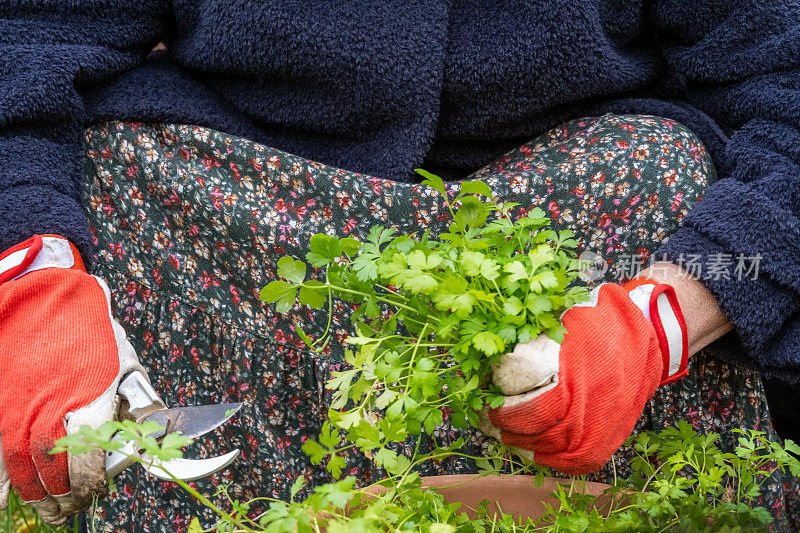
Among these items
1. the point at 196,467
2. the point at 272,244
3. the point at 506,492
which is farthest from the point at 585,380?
the point at 272,244

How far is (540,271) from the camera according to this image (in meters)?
0.76

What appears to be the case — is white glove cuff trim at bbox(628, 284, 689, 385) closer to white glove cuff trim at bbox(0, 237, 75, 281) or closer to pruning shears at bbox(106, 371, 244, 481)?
pruning shears at bbox(106, 371, 244, 481)

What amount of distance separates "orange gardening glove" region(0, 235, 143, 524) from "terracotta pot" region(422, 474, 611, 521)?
0.45m

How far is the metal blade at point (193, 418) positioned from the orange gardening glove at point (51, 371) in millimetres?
69

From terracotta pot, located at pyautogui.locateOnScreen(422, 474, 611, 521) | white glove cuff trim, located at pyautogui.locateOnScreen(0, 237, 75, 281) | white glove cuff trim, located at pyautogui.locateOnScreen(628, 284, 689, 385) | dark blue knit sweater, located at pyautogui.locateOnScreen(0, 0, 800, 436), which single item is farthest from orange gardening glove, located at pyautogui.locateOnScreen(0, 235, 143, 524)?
white glove cuff trim, located at pyautogui.locateOnScreen(628, 284, 689, 385)

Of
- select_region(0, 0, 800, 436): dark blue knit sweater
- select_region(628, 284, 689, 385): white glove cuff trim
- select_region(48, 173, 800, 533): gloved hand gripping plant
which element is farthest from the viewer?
select_region(0, 0, 800, 436): dark blue knit sweater

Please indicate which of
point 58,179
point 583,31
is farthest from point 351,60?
point 58,179

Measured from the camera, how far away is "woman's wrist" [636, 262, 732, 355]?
0.96m

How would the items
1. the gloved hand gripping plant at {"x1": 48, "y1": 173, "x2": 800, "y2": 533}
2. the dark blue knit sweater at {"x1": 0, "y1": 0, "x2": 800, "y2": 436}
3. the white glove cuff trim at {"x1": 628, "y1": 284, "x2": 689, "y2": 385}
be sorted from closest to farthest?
the gloved hand gripping plant at {"x1": 48, "y1": 173, "x2": 800, "y2": 533}, the white glove cuff trim at {"x1": 628, "y1": 284, "x2": 689, "y2": 385}, the dark blue knit sweater at {"x1": 0, "y1": 0, "x2": 800, "y2": 436}

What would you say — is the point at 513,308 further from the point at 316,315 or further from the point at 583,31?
the point at 583,31

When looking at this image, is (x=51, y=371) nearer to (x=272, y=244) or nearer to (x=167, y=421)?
Answer: (x=167, y=421)

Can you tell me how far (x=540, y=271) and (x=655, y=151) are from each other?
1.53 ft

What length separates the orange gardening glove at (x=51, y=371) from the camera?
0.78 m

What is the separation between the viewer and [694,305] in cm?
97
